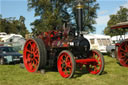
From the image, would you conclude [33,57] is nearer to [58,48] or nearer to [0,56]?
[58,48]

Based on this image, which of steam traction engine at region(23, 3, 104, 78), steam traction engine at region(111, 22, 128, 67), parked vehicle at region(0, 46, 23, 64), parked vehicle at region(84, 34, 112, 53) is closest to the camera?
steam traction engine at region(23, 3, 104, 78)

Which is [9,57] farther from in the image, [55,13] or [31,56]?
[55,13]

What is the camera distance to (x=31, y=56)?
7.01 meters

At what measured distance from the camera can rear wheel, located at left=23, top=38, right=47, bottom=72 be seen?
20.9 ft

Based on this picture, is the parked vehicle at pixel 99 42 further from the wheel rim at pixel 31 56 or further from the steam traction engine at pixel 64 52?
the wheel rim at pixel 31 56

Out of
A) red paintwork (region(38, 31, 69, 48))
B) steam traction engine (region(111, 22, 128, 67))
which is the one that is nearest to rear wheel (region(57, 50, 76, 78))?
red paintwork (region(38, 31, 69, 48))

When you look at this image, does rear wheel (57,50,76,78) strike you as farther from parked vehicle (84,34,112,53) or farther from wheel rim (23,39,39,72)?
parked vehicle (84,34,112,53)

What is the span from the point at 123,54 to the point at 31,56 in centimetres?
490

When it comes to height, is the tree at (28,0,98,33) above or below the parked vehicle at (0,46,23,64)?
above

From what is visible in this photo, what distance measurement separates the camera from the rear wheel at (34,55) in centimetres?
636

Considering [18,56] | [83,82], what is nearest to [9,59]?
[18,56]

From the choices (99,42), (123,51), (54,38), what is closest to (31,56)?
(54,38)

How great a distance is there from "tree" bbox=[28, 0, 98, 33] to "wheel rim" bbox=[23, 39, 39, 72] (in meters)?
16.0

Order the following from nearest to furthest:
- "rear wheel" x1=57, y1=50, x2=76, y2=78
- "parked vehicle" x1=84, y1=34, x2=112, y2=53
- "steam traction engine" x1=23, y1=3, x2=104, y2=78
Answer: "rear wheel" x1=57, y1=50, x2=76, y2=78
"steam traction engine" x1=23, y1=3, x2=104, y2=78
"parked vehicle" x1=84, y1=34, x2=112, y2=53
